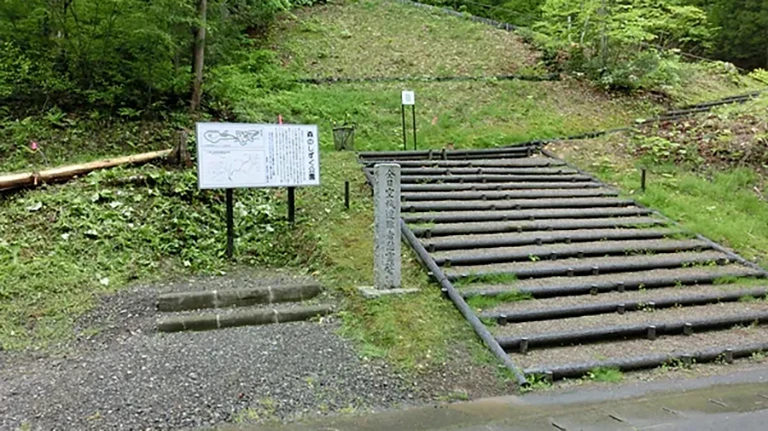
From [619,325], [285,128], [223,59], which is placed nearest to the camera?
[619,325]

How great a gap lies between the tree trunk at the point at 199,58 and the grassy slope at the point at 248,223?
0.85 meters

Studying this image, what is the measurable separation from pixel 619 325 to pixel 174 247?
15.3 feet

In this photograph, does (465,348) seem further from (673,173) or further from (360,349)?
(673,173)


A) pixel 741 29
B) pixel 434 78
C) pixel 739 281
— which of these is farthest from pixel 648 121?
pixel 741 29

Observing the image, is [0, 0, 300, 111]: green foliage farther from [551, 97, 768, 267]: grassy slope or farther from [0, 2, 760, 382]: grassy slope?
[551, 97, 768, 267]: grassy slope

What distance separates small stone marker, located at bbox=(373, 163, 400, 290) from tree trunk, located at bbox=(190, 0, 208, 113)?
18.3 ft

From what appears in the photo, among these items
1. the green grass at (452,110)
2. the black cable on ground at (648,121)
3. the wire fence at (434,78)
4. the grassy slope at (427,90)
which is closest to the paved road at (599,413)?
the black cable on ground at (648,121)

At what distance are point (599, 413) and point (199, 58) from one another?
8.61 meters

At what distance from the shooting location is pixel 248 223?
22.3 feet

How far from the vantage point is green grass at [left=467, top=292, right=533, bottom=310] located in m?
4.97

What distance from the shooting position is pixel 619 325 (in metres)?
4.75

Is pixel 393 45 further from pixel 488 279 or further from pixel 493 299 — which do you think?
pixel 493 299

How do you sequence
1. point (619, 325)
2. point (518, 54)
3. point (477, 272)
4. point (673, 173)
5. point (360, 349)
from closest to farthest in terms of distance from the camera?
point (360, 349)
point (619, 325)
point (477, 272)
point (673, 173)
point (518, 54)

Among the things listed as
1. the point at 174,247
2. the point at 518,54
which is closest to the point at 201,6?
the point at 174,247
